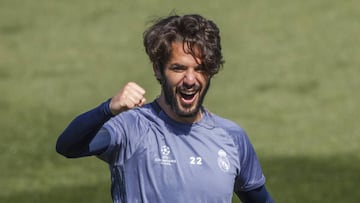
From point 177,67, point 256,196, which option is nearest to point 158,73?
point 177,67

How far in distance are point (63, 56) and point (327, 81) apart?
5.18 meters

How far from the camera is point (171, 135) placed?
6754mm

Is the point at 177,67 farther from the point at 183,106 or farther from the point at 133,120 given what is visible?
the point at 133,120

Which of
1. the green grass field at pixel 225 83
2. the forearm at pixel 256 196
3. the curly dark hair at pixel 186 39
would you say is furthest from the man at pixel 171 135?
the green grass field at pixel 225 83

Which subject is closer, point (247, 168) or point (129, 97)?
point (129, 97)

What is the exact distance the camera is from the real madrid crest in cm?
676

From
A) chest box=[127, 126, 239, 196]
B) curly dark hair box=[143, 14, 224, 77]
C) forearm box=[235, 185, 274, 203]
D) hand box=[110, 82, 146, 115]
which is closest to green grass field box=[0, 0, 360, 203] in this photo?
forearm box=[235, 185, 274, 203]

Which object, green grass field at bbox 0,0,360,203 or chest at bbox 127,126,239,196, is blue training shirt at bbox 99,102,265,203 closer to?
chest at bbox 127,126,239,196

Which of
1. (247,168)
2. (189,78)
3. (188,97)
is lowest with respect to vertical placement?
(247,168)

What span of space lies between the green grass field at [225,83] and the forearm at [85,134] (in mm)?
7486

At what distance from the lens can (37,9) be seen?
22000mm

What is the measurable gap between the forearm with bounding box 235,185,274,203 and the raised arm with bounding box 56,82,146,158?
1.19m

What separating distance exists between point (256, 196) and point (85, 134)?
141 centimetres

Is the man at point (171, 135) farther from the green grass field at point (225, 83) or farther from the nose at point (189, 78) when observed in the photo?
the green grass field at point (225, 83)
